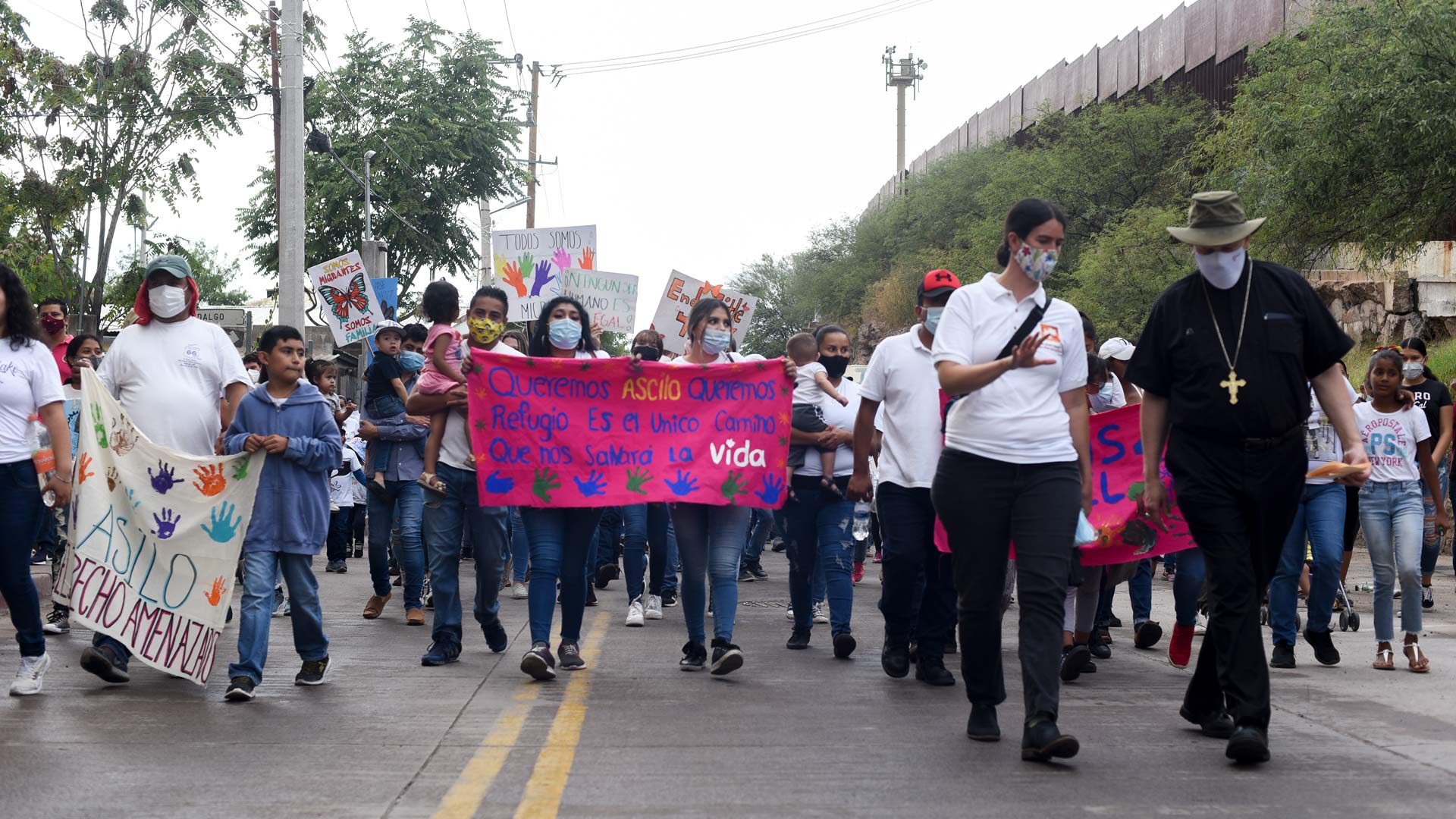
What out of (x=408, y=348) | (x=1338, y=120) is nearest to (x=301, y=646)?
(x=408, y=348)

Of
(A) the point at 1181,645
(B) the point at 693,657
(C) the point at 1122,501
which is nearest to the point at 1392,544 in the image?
(C) the point at 1122,501

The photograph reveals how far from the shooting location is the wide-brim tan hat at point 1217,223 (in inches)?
238

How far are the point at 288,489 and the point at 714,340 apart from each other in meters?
2.40

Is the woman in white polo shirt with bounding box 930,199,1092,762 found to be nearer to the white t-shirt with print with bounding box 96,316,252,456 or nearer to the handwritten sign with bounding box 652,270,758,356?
the white t-shirt with print with bounding box 96,316,252,456

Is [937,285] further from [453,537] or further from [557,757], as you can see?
[557,757]

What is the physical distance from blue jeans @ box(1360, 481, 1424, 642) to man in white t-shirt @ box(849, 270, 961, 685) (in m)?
2.54

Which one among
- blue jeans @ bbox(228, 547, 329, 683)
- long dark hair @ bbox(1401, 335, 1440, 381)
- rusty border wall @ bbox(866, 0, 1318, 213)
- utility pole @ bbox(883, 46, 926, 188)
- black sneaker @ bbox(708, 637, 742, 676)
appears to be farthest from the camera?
utility pole @ bbox(883, 46, 926, 188)

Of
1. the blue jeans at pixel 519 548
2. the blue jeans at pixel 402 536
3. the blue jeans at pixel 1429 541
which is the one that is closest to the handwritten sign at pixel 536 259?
the blue jeans at pixel 519 548

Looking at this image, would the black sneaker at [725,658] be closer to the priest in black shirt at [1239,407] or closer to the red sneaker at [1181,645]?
the red sneaker at [1181,645]

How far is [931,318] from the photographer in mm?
7992

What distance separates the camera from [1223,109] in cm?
3847

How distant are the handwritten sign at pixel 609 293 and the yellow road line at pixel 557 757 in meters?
13.8

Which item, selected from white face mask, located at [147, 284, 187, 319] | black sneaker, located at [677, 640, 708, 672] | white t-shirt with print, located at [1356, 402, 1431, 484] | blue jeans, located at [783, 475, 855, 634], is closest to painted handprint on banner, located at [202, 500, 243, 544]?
white face mask, located at [147, 284, 187, 319]

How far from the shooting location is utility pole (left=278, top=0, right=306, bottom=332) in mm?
20578
